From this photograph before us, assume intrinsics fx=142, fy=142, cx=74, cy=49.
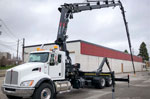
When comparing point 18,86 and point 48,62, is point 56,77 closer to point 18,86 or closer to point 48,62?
point 48,62

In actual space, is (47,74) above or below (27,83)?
above

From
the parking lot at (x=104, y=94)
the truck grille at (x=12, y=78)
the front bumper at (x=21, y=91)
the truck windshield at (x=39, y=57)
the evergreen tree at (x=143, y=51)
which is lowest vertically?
the parking lot at (x=104, y=94)

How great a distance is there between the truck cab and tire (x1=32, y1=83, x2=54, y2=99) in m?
0.08

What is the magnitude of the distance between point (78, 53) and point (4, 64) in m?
38.3

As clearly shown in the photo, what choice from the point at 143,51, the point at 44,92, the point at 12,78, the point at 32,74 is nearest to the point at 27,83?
the point at 32,74

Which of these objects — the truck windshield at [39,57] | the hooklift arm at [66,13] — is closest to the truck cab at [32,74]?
the truck windshield at [39,57]

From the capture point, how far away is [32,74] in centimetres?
714

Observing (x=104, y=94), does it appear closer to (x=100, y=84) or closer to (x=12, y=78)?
(x=100, y=84)


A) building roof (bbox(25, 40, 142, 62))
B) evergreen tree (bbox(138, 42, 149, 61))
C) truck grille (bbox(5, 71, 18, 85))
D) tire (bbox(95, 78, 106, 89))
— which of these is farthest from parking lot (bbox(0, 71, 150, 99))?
evergreen tree (bbox(138, 42, 149, 61))

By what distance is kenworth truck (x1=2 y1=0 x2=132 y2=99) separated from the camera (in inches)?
265

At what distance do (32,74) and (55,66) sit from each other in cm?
165

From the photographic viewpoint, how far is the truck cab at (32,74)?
663 centimetres

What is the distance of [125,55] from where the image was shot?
44250mm

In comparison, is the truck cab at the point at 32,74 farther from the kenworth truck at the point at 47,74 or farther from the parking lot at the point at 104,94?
the parking lot at the point at 104,94
